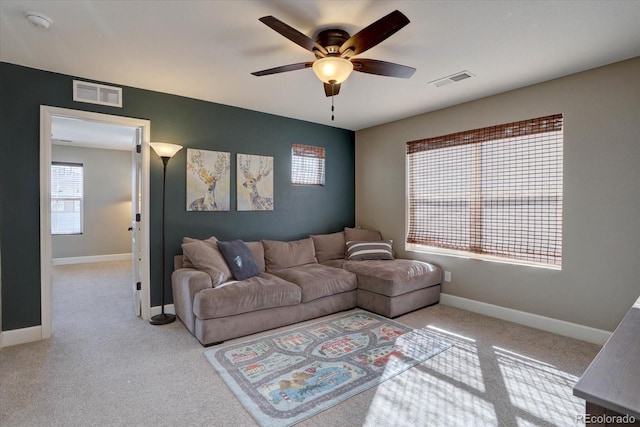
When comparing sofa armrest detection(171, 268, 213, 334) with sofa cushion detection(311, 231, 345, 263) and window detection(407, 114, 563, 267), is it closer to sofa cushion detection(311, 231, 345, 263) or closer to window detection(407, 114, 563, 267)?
sofa cushion detection(311, 231, 345, 263)

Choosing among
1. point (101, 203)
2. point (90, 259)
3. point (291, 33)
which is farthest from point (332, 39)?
point (90, 259)

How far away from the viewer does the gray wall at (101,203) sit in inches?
275

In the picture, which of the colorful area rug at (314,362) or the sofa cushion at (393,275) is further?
the sofa cushion at (393,275)

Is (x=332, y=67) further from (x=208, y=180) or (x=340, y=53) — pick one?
(x=208, y=180)

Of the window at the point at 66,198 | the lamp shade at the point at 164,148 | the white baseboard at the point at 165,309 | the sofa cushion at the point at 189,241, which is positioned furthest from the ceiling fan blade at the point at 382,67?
the window at the point at 66,198

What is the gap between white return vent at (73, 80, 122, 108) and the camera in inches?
127

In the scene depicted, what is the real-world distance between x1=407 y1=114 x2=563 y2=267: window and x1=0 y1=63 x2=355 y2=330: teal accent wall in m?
1.33

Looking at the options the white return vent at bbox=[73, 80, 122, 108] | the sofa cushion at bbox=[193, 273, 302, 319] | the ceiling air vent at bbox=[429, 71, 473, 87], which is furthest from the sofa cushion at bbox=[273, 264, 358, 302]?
the white return vent at bbox=[73, 80, 122, 108]

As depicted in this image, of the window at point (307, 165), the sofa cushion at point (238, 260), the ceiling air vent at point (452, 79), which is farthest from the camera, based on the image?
the window at point (307, 165)

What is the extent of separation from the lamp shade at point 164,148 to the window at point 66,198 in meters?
5.05

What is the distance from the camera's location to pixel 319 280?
11.8ft

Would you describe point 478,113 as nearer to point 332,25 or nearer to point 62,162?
point 332,25

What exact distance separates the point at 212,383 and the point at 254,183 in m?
2.62

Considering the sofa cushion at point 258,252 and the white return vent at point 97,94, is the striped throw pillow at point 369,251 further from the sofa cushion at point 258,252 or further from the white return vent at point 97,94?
the white return vent at point 97,94
